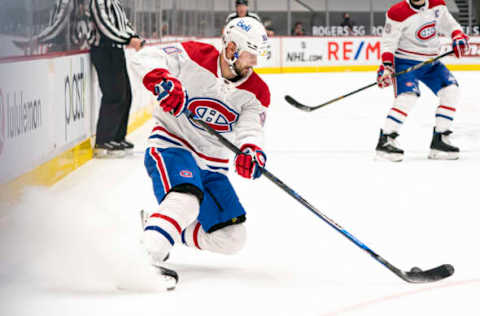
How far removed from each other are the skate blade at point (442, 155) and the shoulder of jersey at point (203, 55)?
3.22m

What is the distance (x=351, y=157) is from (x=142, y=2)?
322cm

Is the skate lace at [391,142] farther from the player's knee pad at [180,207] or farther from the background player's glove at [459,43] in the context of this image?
the player's knee pad at [180,207]

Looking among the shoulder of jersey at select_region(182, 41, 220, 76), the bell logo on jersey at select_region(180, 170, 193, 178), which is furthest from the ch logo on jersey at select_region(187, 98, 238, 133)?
the bell logo on jersey at select_region(180, 170, 193, 178)

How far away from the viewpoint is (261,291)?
2.35 metres

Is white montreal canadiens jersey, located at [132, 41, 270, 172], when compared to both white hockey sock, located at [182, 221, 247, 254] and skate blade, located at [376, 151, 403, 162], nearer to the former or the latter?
white hockey sock, located at [182, 221, 247, 254]

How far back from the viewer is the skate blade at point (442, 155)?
545 centimetres

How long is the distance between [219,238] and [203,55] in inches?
25.3

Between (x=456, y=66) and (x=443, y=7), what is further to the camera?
(x=456, y=66)

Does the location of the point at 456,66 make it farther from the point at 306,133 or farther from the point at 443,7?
the point at 443,7

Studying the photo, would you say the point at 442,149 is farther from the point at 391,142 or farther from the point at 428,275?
the point at 428,275

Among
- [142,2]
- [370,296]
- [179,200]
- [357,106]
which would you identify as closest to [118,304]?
[179,200]

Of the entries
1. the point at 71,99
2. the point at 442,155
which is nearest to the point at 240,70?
the point at 71,99

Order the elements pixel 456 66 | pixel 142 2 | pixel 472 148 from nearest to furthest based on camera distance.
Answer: pixel 472 148, pixel 142 2, pixel 456 66

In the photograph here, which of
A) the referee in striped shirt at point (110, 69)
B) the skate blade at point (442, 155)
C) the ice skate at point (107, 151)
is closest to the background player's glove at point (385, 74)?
the skate blade at point (442, 155)
